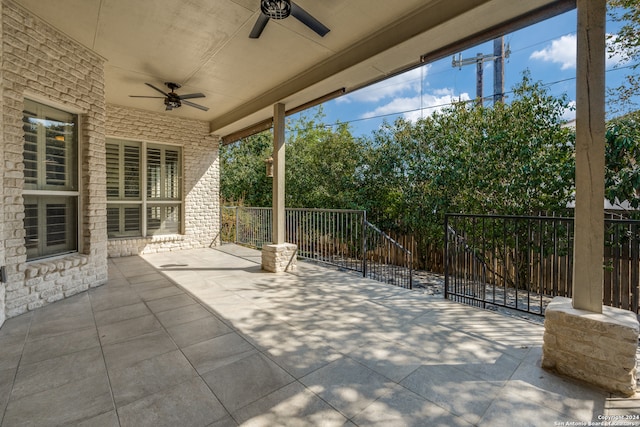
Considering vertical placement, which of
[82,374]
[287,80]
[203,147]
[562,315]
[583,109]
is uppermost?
[287,80]

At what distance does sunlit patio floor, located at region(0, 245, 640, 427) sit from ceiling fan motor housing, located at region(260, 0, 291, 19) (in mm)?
2681

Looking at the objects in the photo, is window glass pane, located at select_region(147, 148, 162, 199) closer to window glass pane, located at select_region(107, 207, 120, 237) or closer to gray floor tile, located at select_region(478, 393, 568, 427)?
window glass pane, located at select_region(107, 207, 120, 237)

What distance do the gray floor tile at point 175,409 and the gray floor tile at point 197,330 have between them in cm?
63

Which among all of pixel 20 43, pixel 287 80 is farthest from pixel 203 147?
pixel 20 43

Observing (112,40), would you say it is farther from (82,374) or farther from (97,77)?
(82,374)

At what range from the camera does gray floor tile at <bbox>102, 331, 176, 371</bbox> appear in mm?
2057

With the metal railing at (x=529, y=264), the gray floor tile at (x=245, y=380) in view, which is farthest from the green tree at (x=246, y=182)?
the gray floor tile at (x=245, y=380)

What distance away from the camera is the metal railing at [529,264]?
305 centimetres

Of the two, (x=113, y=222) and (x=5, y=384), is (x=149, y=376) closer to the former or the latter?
(x=5, y=384)

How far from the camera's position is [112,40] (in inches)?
133

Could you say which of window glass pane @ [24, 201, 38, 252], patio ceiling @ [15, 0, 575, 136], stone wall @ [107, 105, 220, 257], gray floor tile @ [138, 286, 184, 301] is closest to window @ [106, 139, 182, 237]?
stone wall @ [107, 105, 220, 257]

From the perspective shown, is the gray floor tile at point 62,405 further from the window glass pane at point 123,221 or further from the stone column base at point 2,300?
the window glass pane at point 123,221

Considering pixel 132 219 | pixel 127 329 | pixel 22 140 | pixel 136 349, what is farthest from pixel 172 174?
pixel 136 349

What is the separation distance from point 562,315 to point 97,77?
5595mm
